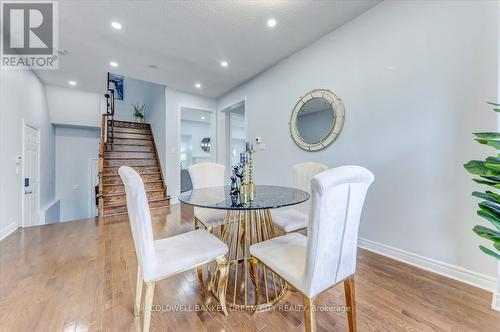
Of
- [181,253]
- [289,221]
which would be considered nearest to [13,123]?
[181,253]

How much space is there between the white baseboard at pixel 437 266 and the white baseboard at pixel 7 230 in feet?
15.2

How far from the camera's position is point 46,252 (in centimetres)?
228

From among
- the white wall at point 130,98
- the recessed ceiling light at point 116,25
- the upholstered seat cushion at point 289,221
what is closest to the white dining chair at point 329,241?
the upholstered seat cushion at point 289,221

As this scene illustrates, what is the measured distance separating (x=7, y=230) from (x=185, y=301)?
3141mm

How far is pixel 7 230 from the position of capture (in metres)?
2.76

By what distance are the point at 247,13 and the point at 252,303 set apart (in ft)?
9.39

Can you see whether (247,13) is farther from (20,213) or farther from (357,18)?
(20,213)

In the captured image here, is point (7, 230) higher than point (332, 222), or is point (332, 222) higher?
point (332, 222)

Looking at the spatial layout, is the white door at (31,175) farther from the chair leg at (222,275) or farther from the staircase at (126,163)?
the chair leg at (222,275)

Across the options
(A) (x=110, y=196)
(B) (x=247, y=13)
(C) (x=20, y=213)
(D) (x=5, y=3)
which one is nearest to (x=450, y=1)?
(B) (x=247, y=13)

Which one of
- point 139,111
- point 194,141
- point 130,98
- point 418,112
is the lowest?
point 418,112

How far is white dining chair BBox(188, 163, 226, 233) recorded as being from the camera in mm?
1979

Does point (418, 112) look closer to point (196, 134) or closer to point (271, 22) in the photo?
point (271, 22)

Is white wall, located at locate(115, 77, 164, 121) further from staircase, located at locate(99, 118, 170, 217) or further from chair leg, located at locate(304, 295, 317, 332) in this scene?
chair leg, located at locate(304, 295, 317, 332)
